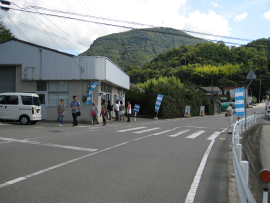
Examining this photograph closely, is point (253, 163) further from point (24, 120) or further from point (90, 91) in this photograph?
point (24, 120)

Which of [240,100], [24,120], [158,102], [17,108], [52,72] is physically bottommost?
[24,120]

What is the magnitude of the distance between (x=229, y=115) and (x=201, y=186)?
11.2m

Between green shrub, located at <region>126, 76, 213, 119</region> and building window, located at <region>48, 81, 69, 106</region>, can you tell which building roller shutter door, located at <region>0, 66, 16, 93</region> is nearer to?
building window, located at <region>48, 81, 69, 106</region>

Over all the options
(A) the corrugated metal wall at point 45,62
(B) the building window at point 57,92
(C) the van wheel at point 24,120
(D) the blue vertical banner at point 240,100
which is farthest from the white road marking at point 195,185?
(B) the building window at point 57,92

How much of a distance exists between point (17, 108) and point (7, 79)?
680cm

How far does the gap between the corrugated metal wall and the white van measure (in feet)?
15.4

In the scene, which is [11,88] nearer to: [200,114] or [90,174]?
[90,174]

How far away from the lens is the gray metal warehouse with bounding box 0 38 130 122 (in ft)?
69.2

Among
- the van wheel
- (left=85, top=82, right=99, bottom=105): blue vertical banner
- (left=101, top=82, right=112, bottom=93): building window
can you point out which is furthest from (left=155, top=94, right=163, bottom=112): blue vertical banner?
the van wheel

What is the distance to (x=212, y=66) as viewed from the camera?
3944 inches

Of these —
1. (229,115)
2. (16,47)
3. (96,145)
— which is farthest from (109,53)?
(96,145)

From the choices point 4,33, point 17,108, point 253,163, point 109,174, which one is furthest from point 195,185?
Answer: point 4,33

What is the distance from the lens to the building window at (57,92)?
71.1 ft

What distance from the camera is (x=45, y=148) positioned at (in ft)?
28.5
